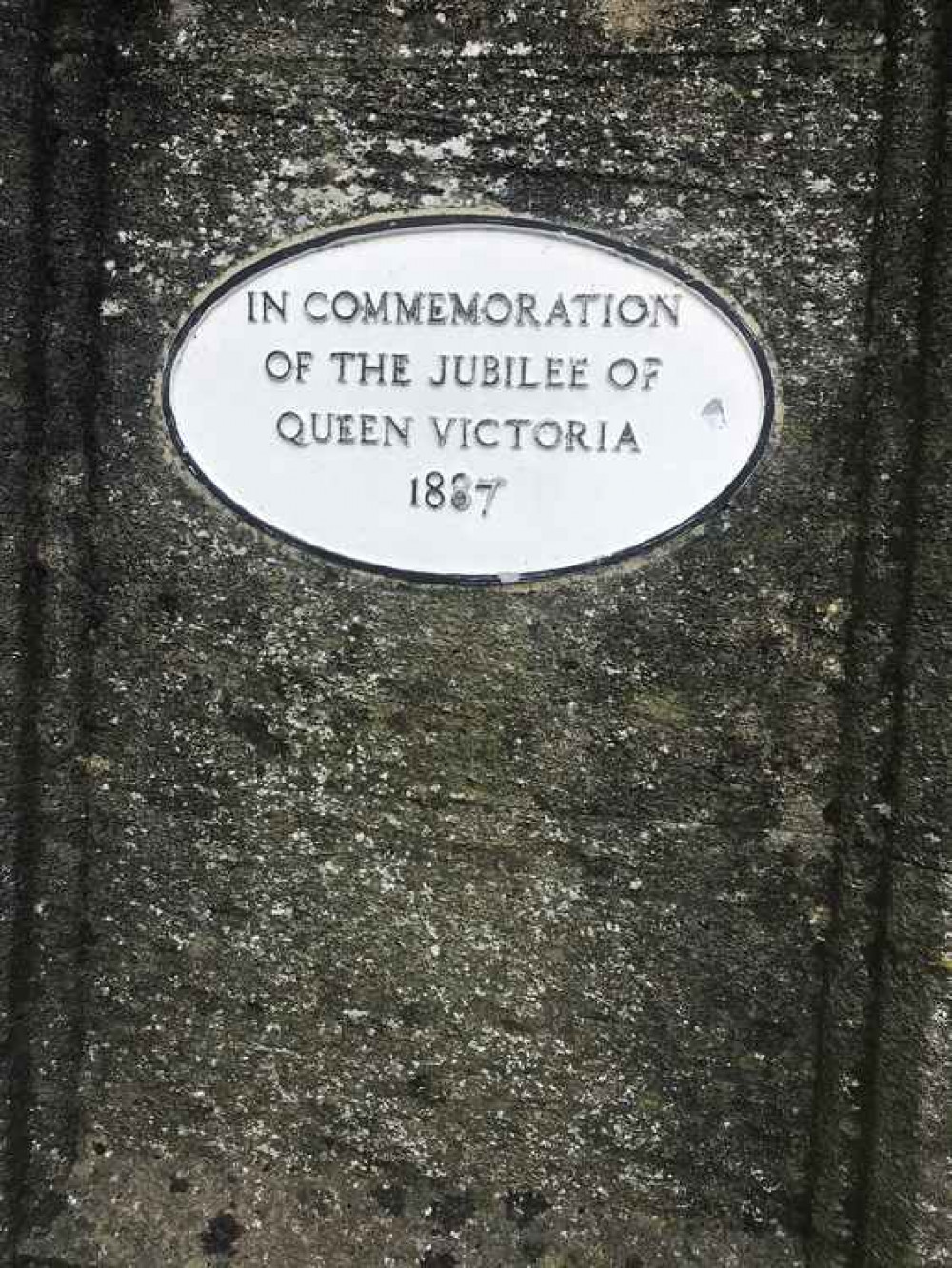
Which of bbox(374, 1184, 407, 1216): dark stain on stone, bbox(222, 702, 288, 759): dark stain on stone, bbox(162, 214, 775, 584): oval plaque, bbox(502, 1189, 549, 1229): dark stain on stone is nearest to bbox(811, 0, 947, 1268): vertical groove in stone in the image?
bbox(162, 214, 775, 584): oval plaque

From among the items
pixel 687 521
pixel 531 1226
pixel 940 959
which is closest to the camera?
pixel 940 959

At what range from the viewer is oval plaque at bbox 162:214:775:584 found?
4.80 ft

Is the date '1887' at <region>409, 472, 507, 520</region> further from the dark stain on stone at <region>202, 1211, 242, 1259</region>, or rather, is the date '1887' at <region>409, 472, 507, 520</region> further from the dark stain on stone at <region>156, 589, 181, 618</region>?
the dark stain on stone at <region>202, 1211, 242, 1259</region>

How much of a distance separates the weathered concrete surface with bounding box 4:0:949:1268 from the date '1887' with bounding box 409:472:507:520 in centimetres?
16

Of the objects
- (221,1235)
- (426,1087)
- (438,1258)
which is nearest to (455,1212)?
(438,1258)

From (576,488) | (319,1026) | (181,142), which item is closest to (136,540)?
(181,142)

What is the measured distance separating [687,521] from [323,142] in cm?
87

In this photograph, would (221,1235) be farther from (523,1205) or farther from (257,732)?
(257,732)

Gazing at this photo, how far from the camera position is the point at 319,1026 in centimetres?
163

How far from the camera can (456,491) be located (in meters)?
1.52

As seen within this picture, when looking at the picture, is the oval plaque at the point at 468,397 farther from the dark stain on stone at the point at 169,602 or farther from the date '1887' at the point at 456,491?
the dark stain on stone at the point at 169,602

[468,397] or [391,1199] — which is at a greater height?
[468,397]

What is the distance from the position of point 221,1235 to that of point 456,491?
1.40 meters

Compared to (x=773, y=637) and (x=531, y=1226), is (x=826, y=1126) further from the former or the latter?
(x=773, y=637)
